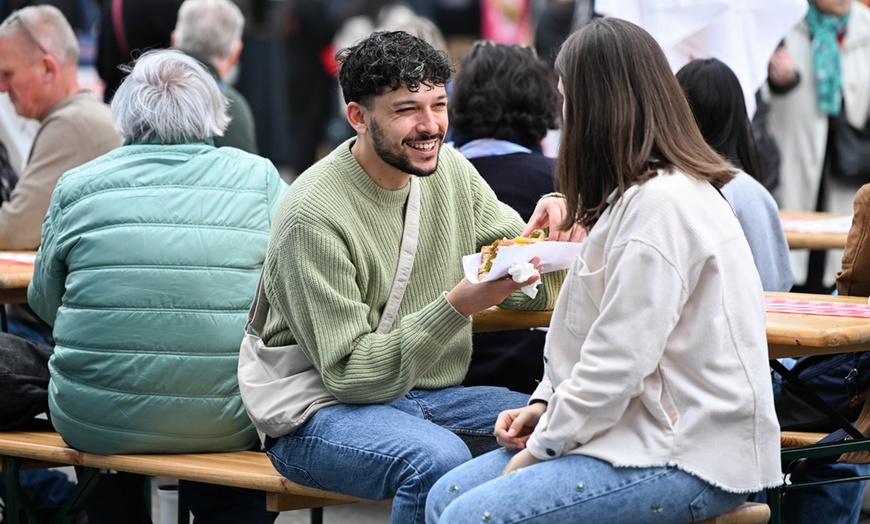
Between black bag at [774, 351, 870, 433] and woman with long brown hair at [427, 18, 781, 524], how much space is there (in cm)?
98

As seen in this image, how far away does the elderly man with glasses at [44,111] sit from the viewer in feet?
15.6

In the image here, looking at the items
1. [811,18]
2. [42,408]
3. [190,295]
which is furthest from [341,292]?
[811,18]

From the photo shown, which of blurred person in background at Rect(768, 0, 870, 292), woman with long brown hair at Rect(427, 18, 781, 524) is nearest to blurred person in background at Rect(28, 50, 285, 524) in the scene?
woman with long brown hair at Rect(427, 18, 781, 524)

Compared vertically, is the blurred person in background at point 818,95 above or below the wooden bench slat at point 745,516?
below

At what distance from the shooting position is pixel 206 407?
11.4ft

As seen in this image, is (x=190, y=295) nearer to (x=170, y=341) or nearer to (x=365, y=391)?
(x=170, y=341)

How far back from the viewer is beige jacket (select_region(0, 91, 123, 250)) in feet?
15.5

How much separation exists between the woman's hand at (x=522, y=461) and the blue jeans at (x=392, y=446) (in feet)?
1.08

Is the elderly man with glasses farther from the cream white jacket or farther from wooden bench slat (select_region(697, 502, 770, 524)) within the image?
wooden bench slat (select_region(697, 502, 770, 524))

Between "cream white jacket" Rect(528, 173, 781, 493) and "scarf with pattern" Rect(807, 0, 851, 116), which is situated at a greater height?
"cream white jacket" Rect(528, 173, 781, 493)

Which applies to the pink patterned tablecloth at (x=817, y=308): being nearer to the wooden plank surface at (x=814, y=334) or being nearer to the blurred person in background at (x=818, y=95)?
the wooden plank surface at (x=814, y=334)

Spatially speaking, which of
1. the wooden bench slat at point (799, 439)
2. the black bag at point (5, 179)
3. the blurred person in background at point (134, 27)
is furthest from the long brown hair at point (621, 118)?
the blurred person in background at point (134, 27)

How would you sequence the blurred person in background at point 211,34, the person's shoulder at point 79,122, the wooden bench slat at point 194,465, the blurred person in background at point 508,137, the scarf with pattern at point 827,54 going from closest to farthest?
the wooden bench slat at point 194,465 < the blurred person in background at point 508,137 < the person's shoulder at point 79,122 < the blurred person in background at point 211,34 < the scarf with pattern at point 827,54

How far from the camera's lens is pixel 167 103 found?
11.8ft
